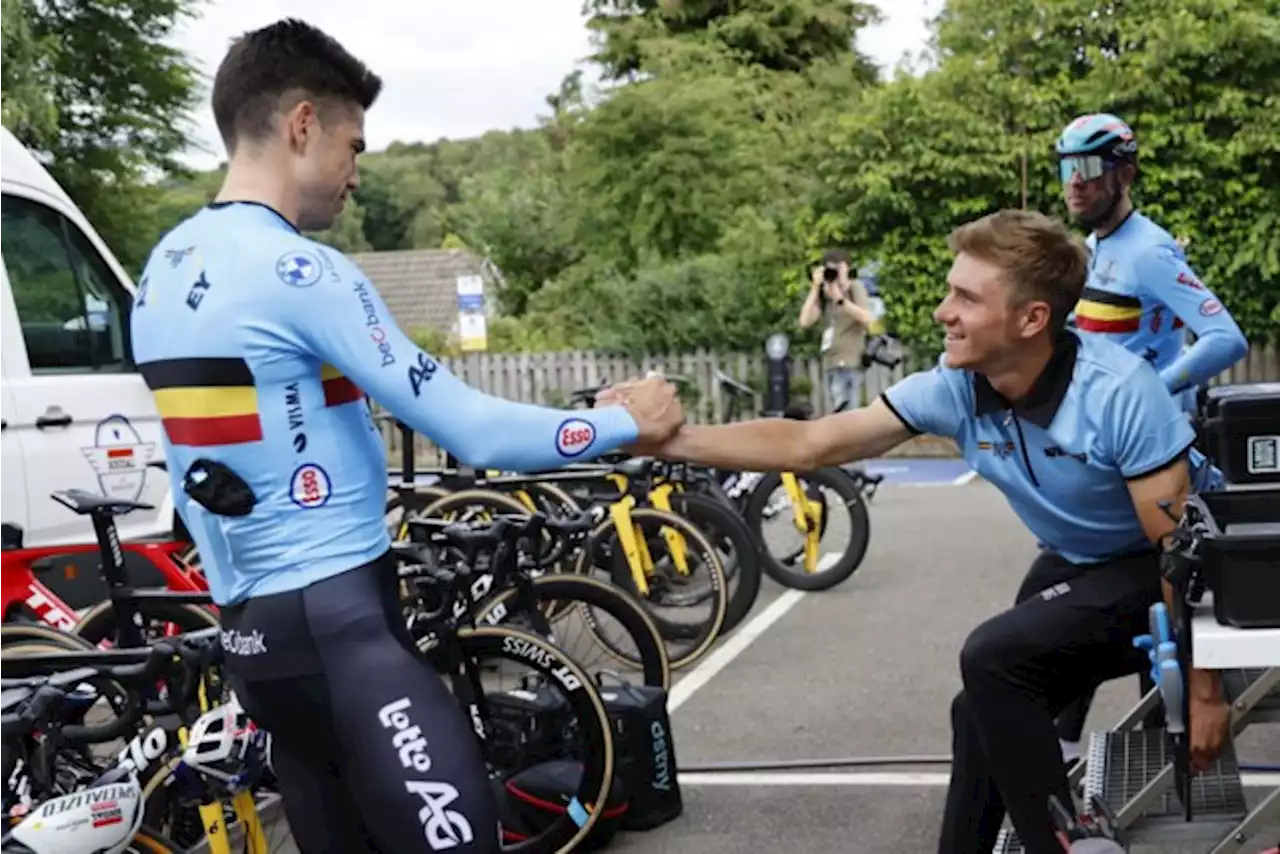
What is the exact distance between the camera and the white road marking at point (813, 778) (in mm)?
5043

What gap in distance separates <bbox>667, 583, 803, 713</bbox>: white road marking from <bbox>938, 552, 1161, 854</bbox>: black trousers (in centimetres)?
246

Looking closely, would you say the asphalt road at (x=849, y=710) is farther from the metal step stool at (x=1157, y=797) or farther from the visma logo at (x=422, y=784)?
the visma logo at (x=422, y=784)

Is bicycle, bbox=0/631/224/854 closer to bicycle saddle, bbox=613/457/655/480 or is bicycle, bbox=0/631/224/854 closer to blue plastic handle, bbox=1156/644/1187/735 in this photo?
blue plastic handle, bbox=1156/644/1187/735

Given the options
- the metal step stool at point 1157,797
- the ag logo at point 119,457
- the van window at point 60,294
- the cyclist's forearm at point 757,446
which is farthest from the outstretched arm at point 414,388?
the van window at point 60,294

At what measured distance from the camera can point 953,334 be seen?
339 cm

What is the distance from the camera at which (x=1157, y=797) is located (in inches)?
137

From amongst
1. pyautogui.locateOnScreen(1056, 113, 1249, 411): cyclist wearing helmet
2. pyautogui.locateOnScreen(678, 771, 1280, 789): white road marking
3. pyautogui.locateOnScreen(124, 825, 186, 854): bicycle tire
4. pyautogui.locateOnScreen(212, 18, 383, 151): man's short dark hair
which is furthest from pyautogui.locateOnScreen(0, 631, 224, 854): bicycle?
pyautogui.locateOnScreen(1056, 113, 1249, 411): cyclist wearing helmet

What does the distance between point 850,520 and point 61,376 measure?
4.18 metres

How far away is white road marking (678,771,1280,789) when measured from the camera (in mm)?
5043

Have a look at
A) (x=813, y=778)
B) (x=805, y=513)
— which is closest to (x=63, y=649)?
(x=813, y=778)

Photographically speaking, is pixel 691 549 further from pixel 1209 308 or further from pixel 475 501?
pixel 1209 308

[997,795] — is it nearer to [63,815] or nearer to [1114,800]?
[1114,800]

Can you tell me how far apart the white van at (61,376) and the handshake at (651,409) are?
12.5 ft

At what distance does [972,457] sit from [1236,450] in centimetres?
62
